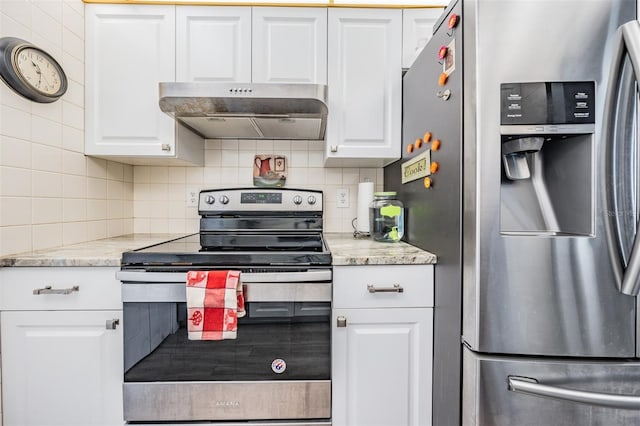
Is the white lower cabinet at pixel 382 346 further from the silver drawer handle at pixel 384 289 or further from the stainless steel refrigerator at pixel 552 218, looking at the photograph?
the stainless steel refrigerator at pixel 552 218

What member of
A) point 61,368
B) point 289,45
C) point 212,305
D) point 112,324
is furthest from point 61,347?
point 289,45

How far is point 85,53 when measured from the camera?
1533 mm

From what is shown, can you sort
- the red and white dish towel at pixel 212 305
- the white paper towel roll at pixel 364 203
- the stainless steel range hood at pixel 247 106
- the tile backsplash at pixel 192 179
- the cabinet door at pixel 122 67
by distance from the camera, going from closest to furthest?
1. the red and white dish towel at pixel 212 305
2. the stainless steel range hood at pixel 247 106
3. the cabinet door at pixel 122 67
4. the white paper towel roll at pixel 364 203
5. the tile backsplash at pixel 192 179

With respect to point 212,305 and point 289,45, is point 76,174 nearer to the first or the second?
point 212,305

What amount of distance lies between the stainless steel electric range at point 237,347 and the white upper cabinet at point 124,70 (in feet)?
2.36

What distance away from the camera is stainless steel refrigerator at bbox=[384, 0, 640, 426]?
853 millimetres

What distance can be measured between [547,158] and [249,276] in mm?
1041

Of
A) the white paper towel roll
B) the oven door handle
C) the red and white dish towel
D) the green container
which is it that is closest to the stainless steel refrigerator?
the oven door handle

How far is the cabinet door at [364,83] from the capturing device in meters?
1.56

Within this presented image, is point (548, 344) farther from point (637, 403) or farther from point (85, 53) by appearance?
point (85, 53)

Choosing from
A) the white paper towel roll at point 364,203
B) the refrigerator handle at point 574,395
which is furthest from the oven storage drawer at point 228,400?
the white paper towel roll at point 364,203

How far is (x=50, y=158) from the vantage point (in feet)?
4.47

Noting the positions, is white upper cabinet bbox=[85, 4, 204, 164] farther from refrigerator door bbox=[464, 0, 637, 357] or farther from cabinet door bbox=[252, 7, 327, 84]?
refrigerator door bbox=[464, 0, 637, 357]

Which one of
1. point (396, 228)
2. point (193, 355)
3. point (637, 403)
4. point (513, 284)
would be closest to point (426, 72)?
point (396, 228)
